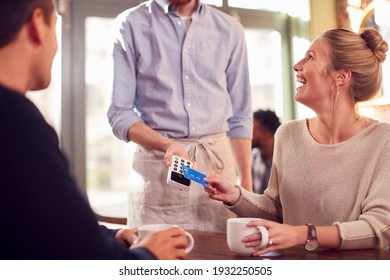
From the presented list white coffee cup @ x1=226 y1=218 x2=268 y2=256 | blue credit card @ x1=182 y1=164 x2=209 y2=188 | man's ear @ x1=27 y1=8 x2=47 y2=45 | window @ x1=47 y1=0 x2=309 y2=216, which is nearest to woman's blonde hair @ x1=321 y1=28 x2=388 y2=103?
blue credit card @ x1=182 y1=164 x2=209 y2=188

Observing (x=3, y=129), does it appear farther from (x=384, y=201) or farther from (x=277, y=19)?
(x=277, y=19)

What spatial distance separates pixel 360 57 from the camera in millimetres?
1369

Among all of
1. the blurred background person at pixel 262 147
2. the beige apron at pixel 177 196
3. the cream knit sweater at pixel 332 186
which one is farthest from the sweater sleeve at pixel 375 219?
the blurred background person at pixel 262 147

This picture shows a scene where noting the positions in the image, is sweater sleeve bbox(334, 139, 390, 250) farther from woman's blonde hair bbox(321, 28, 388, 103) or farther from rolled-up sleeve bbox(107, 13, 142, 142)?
rolled-up sleeve bbox(107, 13, 142, 142)

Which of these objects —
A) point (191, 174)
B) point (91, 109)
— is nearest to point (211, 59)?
point (191, 174)

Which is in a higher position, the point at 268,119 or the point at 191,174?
the point at 268,119

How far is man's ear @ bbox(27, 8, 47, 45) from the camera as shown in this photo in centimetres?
77

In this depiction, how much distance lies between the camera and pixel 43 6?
0.78m

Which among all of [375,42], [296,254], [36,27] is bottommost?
[296,254]

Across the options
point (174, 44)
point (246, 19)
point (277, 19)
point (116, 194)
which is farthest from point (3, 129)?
point (277, 19)

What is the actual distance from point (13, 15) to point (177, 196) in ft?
2.85

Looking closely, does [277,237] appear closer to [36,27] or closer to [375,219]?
[375,219]

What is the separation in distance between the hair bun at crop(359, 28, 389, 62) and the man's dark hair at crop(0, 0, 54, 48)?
88 centimetres

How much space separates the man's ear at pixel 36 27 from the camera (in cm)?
77
